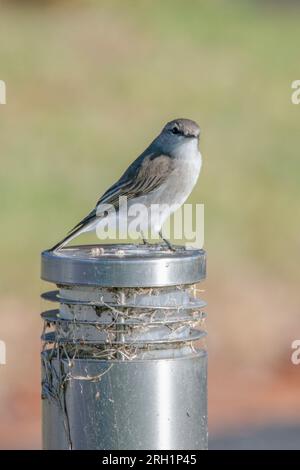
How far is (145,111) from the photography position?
19.5 m

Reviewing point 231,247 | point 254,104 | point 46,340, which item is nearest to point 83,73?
point 254,104

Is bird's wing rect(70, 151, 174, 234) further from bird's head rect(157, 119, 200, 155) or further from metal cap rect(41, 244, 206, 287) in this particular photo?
metal cap rect(41, 244, 206, 287)

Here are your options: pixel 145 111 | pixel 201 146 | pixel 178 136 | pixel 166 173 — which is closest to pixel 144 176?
pixel 166 173

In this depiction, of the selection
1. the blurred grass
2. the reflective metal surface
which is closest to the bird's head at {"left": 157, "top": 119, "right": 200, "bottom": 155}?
the reflective metal surface

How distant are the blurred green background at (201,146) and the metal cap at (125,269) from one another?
7.11 metres

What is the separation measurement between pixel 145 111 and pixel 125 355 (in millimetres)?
15934

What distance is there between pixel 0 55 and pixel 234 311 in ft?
27.8

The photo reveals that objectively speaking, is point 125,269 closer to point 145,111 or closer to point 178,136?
point 178,136

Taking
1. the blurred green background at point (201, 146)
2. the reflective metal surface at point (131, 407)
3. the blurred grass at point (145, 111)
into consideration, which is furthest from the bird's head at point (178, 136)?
the blurred grass at point (145, 111)

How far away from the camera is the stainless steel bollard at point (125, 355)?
12.1ft

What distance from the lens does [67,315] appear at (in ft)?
12.4

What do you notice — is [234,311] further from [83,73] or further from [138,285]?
[138,285]

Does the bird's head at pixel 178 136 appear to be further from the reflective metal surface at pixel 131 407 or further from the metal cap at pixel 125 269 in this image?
the reflective metal surface at pixel 131 407

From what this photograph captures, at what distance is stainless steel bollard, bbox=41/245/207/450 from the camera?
3.68m
